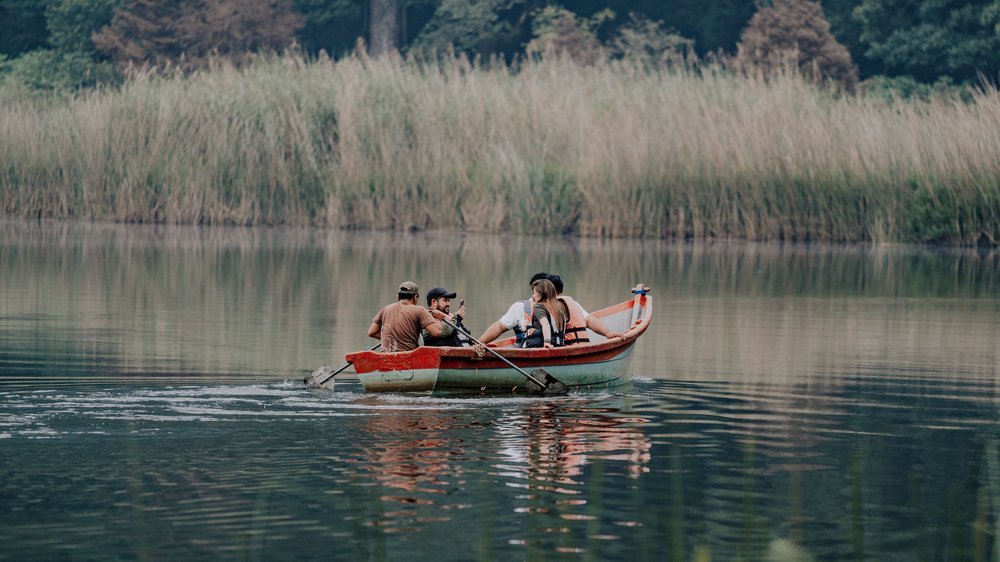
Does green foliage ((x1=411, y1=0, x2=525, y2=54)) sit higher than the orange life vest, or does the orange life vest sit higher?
green foliage ((x1=411, y1=0, x2=525, y2=54))

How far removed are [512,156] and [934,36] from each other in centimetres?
1908

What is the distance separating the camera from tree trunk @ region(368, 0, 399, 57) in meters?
50.9

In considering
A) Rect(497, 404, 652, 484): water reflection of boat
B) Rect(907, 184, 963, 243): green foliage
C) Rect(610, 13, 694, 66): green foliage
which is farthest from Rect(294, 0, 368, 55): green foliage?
Rect(497, 404, 652, 484): water reflection of boat

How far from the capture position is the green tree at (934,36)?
44156mm

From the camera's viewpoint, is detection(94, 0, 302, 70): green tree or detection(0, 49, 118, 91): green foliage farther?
detection(94, 0, 302, 70): green tree

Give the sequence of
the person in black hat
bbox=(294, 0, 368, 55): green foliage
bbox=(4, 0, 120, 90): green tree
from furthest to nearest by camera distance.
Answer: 1. bbox=(294, 0, 368, 55): green foliage
2. bbox=(4, 0, 120, 90): green tree
3. the person in black hat

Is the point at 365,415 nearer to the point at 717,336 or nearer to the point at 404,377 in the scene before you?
the point at 404,377

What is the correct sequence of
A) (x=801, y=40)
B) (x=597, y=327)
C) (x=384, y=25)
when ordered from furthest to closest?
→ (x=384, y=25) < (x=801, y=40) < (x=597, y=327)

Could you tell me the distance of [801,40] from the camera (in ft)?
146

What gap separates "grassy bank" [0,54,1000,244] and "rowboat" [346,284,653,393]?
619 inches

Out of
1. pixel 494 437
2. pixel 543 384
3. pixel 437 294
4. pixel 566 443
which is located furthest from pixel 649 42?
pixel 566 443

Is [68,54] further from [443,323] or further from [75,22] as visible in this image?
[443,323]

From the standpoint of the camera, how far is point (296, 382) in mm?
12664

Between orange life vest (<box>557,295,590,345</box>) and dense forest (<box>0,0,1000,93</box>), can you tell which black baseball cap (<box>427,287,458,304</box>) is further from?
dense forest (<box>0,0,1000,93</box>)
